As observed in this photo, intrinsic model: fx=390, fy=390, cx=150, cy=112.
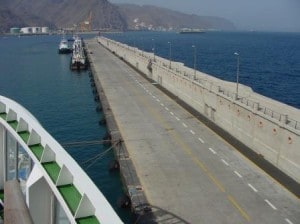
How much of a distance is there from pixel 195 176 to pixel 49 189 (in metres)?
15.0

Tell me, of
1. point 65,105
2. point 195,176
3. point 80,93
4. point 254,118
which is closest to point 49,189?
point 195,176

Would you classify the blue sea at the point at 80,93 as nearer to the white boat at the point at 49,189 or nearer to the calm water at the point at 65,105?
the calm water at the point at 65,105

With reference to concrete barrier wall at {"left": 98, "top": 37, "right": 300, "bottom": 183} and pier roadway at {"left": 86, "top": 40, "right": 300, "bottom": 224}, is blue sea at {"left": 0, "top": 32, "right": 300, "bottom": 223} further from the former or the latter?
concrete barrier wall at {"left": 98, "top": 37, "right": 300, "bottom": 183}

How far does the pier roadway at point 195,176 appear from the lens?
24.6 metres

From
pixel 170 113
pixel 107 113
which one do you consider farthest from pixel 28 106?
pixel 170 113

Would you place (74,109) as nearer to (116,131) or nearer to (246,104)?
(116,131)

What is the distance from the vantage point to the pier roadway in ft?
80.6

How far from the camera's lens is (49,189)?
689 inches

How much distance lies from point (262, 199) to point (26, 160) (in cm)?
1587

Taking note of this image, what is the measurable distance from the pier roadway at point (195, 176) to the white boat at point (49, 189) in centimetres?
886

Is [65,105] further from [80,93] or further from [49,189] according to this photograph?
[49,189]

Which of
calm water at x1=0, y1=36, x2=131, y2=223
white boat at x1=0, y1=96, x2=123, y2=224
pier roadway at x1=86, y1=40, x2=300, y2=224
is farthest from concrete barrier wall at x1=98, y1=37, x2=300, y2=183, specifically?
white boat at x1=0, y1=96, x2=123, y2=224

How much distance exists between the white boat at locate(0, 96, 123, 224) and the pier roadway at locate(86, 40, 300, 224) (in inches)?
349

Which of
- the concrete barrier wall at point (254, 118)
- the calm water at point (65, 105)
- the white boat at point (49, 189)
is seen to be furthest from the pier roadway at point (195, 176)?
the white boat at point (49, 189)
